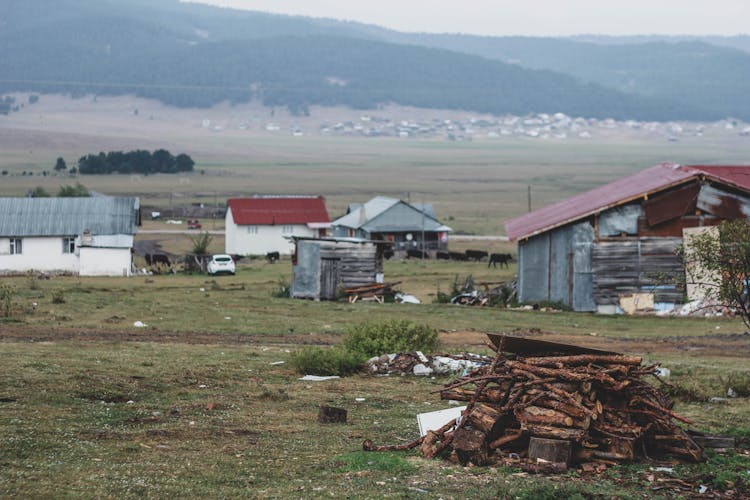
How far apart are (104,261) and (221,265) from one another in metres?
5.62

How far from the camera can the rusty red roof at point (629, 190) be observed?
120 ft

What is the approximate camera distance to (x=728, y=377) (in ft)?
65.1

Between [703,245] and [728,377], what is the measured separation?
193 inches

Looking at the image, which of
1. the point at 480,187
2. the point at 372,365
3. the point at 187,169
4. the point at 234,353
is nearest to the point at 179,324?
the point at 234,353

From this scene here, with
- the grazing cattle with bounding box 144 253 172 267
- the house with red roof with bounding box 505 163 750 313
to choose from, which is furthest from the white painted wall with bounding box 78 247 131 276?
the house with red roof with bounding box 505 163 750 313

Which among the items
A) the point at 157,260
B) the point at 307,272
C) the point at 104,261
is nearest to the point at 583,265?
the point at 307,272

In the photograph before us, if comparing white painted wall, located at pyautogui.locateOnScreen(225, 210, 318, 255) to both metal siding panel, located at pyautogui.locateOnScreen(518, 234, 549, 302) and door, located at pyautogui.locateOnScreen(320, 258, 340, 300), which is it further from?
metal siding panel, located at pyautogui.locateOnScreen(518, 234, 549, 302)

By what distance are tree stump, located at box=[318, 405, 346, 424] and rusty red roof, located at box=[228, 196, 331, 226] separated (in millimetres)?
56418

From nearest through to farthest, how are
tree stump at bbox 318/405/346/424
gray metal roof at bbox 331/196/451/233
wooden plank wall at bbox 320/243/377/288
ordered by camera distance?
tree stump at bbox 318/405/346/424
wooden plank wall at bbox 320/243/377/288
gray metal roof at bbox 331/196/451/233

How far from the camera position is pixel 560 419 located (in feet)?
40.7

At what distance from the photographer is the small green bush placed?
2036 centimetres

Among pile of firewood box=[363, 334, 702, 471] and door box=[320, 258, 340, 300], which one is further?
door box=[320, 258, 340, 300]

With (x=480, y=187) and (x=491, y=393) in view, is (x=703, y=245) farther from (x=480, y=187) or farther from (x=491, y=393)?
(x=480, y=187)

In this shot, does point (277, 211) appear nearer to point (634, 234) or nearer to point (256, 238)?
point (256, 238)
